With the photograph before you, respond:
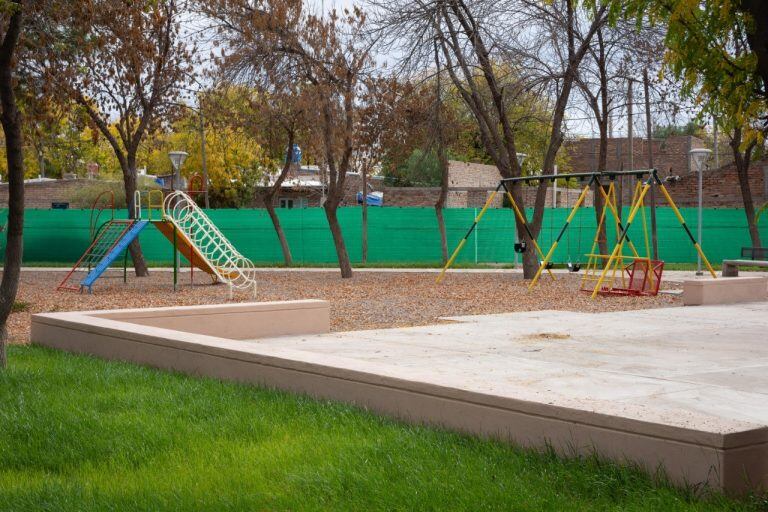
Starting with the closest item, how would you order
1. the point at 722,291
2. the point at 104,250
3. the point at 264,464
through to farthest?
the point at 264,464
the point at 722,291
the point at 104,250

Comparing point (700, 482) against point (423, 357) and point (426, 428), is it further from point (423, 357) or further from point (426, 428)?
point (423, 357)

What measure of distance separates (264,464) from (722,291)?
13.6 meters

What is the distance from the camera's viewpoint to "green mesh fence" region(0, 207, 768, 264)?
3484 centimetres

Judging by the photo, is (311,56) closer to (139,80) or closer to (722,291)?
(139,80)

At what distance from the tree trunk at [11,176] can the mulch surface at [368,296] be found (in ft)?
11.9

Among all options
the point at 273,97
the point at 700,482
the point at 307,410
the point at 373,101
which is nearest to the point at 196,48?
the point at 273,97

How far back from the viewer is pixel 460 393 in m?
6.39

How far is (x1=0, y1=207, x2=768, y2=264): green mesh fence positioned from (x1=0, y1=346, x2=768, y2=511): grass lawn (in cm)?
2730

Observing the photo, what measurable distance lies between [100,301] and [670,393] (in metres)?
13.0

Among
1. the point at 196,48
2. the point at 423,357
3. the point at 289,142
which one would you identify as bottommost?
the point at 423,357

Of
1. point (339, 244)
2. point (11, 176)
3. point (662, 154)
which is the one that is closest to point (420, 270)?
point (339, 244)

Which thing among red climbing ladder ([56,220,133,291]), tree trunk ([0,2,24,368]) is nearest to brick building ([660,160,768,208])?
red climbing ladder ([56,220,133,291])

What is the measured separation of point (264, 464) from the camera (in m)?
5.69

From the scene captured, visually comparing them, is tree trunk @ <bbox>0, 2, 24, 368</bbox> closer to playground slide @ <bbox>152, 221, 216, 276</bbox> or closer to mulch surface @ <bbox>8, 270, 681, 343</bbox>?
mulch surface @ <bbox>8, 270, 681, 343</bbox>
